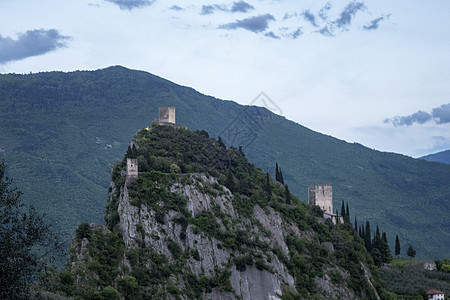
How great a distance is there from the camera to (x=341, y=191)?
652 ft

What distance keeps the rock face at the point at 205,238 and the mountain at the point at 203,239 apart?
111 mm

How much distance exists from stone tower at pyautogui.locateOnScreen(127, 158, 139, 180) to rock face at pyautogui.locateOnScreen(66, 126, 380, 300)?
48 centimetres

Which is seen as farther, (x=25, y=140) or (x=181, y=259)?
(x=25, y=140)

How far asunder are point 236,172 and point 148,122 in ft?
352

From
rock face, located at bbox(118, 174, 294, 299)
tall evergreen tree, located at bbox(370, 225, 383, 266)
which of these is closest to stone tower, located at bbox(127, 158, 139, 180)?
rock face, located at bbox(118, 174, 294, 299)

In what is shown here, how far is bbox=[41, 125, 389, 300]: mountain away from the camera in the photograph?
183 feet

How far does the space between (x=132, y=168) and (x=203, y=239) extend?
31.2 ft

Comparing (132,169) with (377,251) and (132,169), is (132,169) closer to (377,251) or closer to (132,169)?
(132,169)

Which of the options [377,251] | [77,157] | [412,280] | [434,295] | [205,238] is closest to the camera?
[205,238]

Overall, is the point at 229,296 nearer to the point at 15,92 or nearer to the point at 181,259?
the point at 181,259

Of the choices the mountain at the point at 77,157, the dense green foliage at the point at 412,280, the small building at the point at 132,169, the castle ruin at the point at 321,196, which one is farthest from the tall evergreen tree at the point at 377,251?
the mountain at the point at 77,157

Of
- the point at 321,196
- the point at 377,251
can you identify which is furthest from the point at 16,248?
the point at 377,251

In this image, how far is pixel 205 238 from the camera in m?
65.5

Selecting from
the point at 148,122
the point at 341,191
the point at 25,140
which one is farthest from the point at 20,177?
the point at 341,191
